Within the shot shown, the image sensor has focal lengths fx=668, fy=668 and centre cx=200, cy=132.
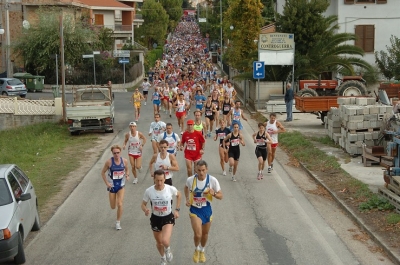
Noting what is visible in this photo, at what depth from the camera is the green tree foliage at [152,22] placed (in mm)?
91688

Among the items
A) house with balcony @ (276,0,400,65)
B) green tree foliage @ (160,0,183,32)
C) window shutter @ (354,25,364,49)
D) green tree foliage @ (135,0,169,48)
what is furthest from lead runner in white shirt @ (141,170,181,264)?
green tree foliage @ (160,0,183,32)

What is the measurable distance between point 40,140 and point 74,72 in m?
29.7

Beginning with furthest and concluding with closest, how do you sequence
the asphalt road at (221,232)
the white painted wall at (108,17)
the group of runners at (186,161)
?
1. the white painted wall at (108,17)
2. the asphalt road at (221,232)
3. the group of runners at (186,161)

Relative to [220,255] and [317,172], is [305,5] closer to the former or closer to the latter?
[317,172]

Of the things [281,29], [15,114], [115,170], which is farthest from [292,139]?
[281,29]

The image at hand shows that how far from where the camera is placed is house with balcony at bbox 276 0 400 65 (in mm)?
45219

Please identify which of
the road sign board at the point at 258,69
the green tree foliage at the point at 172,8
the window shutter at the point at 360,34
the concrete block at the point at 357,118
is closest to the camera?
the concrete block at the point at 357,118

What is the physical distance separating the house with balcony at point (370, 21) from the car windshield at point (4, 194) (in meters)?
37.3

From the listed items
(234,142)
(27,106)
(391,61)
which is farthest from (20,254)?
(391,61)

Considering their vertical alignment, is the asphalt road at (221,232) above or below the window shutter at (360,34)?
below

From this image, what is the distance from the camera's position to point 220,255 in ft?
34.3

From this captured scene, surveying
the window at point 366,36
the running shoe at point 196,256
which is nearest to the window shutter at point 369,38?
the window at point 366,36

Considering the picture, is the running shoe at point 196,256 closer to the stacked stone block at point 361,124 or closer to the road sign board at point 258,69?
the stacked stone block at point 361,124

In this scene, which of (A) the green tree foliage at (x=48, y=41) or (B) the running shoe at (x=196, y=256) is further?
(A) the green tree foliage at (x=48, y=41)
